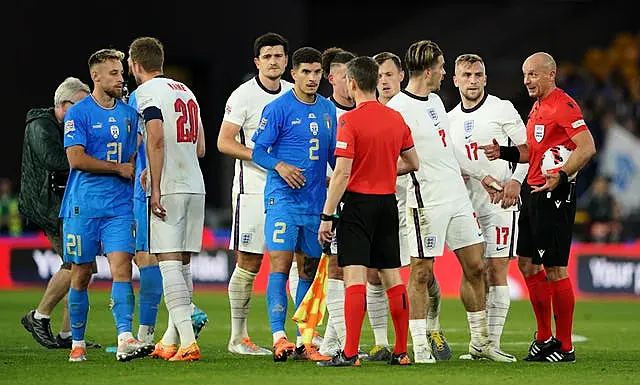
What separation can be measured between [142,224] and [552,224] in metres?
3.28

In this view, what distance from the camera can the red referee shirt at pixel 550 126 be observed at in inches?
446

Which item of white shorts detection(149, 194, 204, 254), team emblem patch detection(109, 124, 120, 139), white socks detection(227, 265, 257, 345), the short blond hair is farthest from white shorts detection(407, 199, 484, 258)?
the short blond hair

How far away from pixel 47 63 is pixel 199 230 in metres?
16.3

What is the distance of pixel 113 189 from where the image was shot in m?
10.8

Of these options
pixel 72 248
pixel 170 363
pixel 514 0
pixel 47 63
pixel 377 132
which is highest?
pixel 514 0

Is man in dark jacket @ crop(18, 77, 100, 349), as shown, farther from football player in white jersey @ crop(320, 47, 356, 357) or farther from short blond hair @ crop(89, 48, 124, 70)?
football player in white jersey @ crop(320, 47, 356, 357)

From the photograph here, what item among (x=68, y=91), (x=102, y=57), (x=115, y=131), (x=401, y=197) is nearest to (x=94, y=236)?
(x=115, y=131)

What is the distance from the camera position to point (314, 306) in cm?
1091

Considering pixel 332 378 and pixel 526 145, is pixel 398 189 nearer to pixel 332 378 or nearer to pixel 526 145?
pixel 526 145

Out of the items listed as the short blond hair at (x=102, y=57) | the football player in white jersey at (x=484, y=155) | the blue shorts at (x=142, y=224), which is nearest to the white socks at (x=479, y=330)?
the football player in white jersey at (x=484, y=155)

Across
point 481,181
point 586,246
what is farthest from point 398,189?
point 586,246

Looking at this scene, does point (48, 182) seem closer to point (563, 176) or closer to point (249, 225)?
point (249, 225)

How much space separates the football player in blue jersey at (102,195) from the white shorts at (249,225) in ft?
4.15

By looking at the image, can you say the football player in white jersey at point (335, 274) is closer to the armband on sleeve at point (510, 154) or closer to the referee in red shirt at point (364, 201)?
the referee in red shirt at point (364, 201)
